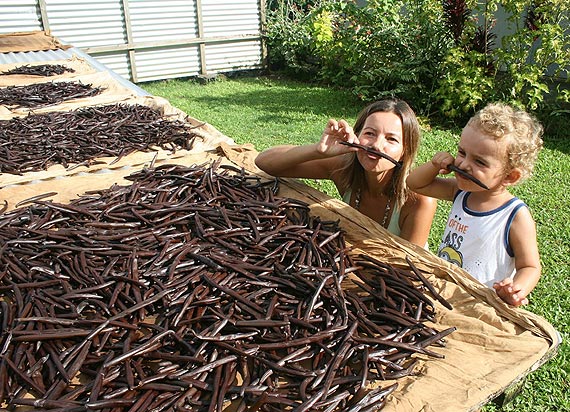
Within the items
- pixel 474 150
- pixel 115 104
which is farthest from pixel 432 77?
pixel 474 150

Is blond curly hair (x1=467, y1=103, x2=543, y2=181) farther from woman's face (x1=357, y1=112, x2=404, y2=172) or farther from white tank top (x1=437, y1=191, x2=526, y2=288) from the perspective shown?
woman's face (x1=357, y1=112, x2=404, y2=172)

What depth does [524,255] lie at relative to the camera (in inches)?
114

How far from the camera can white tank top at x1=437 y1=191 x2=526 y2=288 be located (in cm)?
301

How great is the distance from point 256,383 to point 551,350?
136 centimetres

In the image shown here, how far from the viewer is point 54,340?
2.15 meters

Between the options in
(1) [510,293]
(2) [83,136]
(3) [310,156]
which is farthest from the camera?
(2) [83,136]

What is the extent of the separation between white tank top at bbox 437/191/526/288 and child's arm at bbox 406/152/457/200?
0.20 metres

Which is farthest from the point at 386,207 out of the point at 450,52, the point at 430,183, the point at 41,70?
the point at 41,70

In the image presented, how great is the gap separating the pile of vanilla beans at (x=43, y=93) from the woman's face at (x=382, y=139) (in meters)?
5.16

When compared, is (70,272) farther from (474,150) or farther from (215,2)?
(215,2)

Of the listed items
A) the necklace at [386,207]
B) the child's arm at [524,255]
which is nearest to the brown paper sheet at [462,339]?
the child's arm at [524,255]

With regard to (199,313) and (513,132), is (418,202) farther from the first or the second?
(199,313)

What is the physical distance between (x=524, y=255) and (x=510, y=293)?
53 centimetres

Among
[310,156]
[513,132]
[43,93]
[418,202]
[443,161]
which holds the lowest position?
[418,202]
